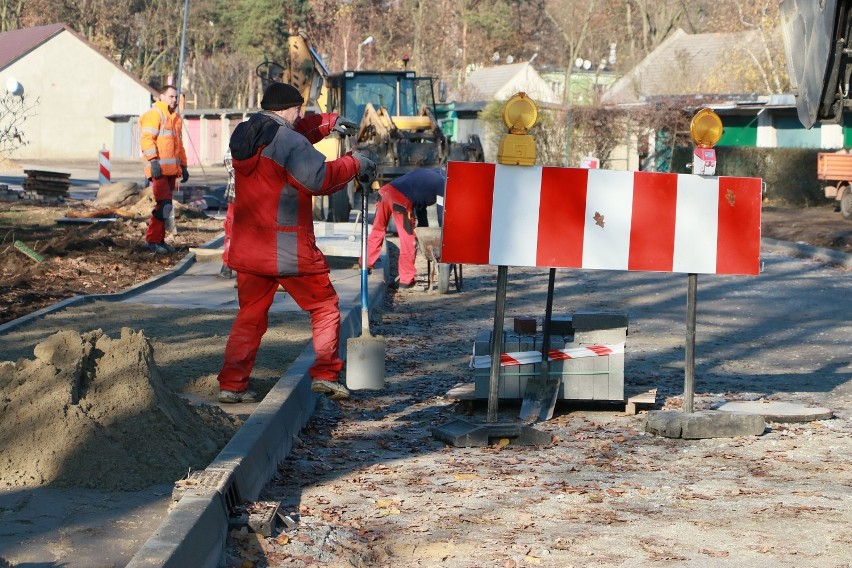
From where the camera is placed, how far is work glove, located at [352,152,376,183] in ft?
24.0

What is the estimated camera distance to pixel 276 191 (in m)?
7.10

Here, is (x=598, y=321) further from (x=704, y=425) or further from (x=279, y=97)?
(x=279, y=97)

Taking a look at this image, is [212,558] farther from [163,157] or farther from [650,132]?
[650,132]

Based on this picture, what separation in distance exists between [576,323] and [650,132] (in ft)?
110

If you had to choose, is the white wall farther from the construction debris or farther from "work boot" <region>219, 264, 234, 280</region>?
"work boot" <region>219, 264, 234, 280</region>

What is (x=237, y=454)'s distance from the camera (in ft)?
18.0

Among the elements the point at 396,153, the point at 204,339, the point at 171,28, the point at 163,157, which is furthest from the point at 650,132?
the point at 171,28

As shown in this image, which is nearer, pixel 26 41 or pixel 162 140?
pixel 162 140

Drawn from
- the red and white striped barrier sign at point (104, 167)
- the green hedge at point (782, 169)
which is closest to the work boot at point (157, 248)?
the red and white striped barrier sign at point (104, 167)

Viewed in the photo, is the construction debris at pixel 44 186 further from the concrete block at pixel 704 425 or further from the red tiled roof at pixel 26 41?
the red tiled roof at pixel 26 41

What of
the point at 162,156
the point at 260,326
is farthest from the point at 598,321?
the point at 162,156

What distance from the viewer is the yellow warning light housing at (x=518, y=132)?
6750 millimetres

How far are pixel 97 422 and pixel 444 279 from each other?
870 cm

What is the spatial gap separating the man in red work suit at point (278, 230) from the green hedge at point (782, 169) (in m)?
26.0
